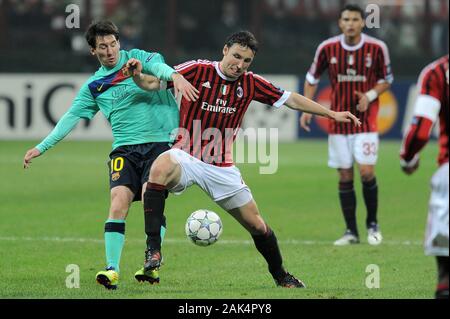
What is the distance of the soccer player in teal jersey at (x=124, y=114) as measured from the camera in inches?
A: 316

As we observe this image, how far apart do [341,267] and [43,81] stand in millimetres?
15000

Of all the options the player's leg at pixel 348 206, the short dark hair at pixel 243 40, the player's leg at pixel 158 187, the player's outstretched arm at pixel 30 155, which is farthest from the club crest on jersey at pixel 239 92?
the player's leg at pixel 348 206

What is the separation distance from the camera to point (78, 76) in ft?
76.2

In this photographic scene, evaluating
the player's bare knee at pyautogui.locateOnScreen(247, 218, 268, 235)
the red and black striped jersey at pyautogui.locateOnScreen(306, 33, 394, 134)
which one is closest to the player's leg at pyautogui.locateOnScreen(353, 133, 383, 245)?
the red and black striped jersey at pyautogui.locateOnScreen(306, 33, 394, 134)

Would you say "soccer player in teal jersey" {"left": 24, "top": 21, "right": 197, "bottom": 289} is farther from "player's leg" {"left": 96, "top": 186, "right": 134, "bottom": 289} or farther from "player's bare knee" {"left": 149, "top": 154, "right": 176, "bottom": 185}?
"player's bare knee" {"left": 149, "top": 154, "right": 176, "bottom": 185}

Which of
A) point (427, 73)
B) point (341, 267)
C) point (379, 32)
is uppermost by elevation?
point (379, 32)

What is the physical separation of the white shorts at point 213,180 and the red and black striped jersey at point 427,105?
204 centimetres

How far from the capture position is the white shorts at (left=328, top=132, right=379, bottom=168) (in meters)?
11.0

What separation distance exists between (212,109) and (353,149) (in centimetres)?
362

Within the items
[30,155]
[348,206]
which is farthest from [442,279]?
[348,206]

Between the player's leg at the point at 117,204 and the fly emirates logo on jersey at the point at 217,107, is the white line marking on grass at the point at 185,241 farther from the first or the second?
the fly emirates logo on jersey at the point at 217,107

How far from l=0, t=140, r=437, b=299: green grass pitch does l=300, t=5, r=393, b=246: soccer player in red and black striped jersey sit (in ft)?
1.79
